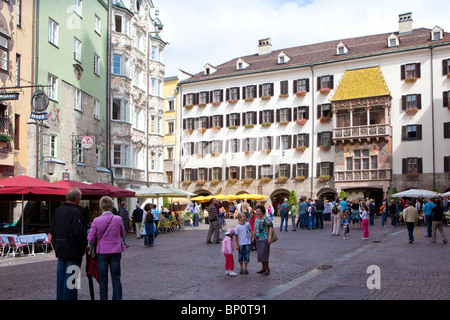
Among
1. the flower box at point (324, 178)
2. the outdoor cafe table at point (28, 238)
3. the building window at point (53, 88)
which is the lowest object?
the outdoor cafe table at point (28, 238)

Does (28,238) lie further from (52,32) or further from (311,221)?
(311,221)

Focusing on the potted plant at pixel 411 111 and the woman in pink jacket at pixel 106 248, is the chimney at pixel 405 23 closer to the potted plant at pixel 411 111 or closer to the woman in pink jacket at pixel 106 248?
the potted plant at pixel 411 111

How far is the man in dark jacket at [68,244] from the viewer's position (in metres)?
7.99

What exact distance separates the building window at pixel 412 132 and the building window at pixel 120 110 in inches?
1070

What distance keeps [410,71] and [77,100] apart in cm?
3351

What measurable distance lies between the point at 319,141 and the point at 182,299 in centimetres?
4566

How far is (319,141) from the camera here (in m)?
53.6

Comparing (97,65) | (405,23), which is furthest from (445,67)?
(97,65)

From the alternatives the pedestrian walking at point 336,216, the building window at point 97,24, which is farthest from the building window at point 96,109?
the pedestrian walking at point 336,216

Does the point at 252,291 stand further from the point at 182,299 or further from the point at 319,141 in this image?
the point at 319,141

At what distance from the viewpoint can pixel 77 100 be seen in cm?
3123

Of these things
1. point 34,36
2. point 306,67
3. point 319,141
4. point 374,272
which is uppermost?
point 306,67

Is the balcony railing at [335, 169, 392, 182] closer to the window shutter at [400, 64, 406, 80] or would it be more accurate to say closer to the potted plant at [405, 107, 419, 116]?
the potted plant at [405, 107, 419, 116]
